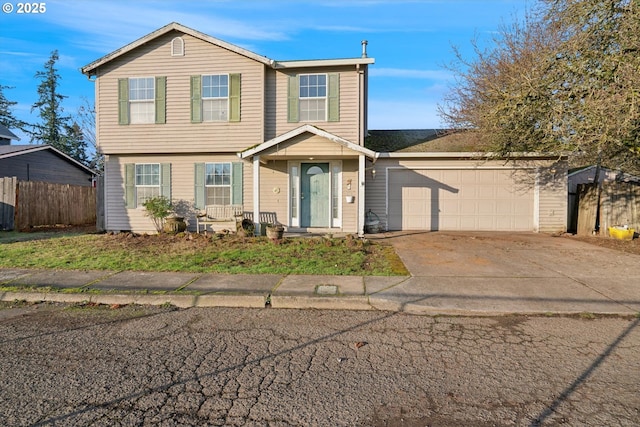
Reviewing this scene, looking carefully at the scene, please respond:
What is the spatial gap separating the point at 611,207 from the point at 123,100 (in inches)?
675

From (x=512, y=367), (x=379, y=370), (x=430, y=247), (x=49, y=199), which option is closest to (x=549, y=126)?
(x=430, y=247)

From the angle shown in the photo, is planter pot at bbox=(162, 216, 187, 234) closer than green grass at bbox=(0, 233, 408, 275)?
No

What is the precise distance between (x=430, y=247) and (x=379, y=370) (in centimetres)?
670

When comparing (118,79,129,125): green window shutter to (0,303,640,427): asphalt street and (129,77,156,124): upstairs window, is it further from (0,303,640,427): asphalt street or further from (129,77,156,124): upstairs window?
(0,303,640,427): asphalt street

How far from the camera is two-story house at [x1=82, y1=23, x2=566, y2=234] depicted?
12141mm

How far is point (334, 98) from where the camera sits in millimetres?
12086

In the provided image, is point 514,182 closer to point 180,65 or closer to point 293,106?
point 293,106

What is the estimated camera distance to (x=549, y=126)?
333 inches

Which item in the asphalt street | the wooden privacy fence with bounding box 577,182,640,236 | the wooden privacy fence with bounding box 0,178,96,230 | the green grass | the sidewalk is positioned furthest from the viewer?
the wooden privacy fence with bounding box 0,178,96,230

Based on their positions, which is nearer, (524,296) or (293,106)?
(524,296)

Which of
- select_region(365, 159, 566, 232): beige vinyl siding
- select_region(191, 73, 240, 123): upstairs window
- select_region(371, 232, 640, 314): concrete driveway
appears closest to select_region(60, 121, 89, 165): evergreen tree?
select_region(191, 73, 240, 123): upstairs window

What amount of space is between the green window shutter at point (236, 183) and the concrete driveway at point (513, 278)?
5606 mm

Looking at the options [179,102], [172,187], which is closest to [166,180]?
[172,187]

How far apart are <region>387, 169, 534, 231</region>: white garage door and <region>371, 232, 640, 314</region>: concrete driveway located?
232 centimetres
